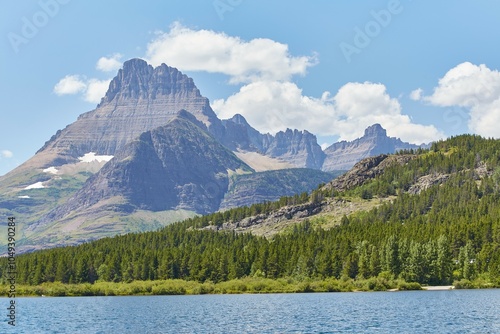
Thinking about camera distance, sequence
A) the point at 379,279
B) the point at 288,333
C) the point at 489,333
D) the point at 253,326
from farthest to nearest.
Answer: the point at 379,279
the point at 253,326
the point at 288,333
the point at 489,333

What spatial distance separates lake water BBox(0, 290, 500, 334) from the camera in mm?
97312

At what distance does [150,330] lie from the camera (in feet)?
340

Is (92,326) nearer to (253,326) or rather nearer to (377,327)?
(253,326)

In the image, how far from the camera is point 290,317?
378 ft

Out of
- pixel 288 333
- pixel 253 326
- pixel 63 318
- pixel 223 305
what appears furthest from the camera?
pixel 223 305

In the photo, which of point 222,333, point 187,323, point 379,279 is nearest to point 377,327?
point 222,333

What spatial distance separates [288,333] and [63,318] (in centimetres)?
5616

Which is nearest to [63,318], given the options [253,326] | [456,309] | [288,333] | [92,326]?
[92,326]

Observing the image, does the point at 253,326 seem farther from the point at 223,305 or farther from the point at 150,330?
the point at 223,305

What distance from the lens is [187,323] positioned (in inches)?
4348

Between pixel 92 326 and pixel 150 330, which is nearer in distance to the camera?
pixel 150 330

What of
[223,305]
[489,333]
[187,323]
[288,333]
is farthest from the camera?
[223,305]

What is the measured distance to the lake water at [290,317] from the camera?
97312 mm

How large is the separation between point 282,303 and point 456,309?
4465 cm
